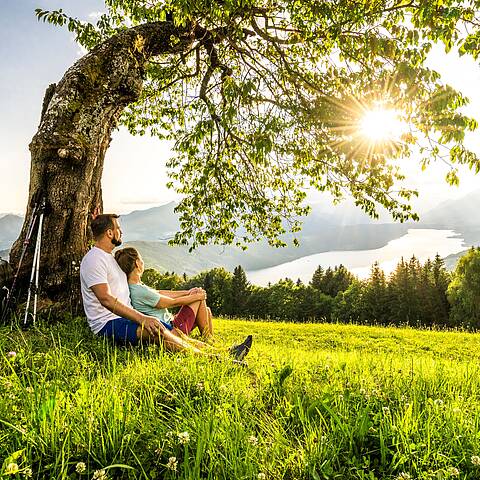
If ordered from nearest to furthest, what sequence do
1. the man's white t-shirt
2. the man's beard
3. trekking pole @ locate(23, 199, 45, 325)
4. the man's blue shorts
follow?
1. the man's blue shorts
2. the man's white t-shirt
3. the man's beard
4. trekking pole @ locate(23, 199, 45, 325)

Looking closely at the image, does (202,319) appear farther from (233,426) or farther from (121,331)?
(233,426)

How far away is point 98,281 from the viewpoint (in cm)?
605

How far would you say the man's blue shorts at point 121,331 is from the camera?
234 inches

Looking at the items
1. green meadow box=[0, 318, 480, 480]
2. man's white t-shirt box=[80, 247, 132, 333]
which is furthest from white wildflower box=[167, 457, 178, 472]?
man's white t-shirt box=[80, 247, 132, 333]

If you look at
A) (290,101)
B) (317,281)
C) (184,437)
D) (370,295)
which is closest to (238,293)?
(317,281)

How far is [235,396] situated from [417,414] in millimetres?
1425

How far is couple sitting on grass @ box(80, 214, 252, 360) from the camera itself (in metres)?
5.77

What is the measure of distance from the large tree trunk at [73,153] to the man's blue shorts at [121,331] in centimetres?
217

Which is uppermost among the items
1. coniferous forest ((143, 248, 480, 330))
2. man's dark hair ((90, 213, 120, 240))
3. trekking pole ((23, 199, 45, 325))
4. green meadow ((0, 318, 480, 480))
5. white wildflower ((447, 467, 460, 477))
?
man's dark hair ((90, 213, 120, 240))

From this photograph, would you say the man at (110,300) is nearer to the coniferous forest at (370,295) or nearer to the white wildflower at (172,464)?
the white wildflower at (172,464)

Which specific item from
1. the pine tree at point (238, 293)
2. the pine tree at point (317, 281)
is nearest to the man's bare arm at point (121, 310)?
the pine tree at point (238, 293)

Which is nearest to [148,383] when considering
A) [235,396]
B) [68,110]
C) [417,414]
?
[235,396]

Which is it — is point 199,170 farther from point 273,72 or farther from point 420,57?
point 420,57

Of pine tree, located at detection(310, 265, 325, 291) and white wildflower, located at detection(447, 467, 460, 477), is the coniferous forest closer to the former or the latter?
pine tree, located at detection(310, 265, 325, 291)
